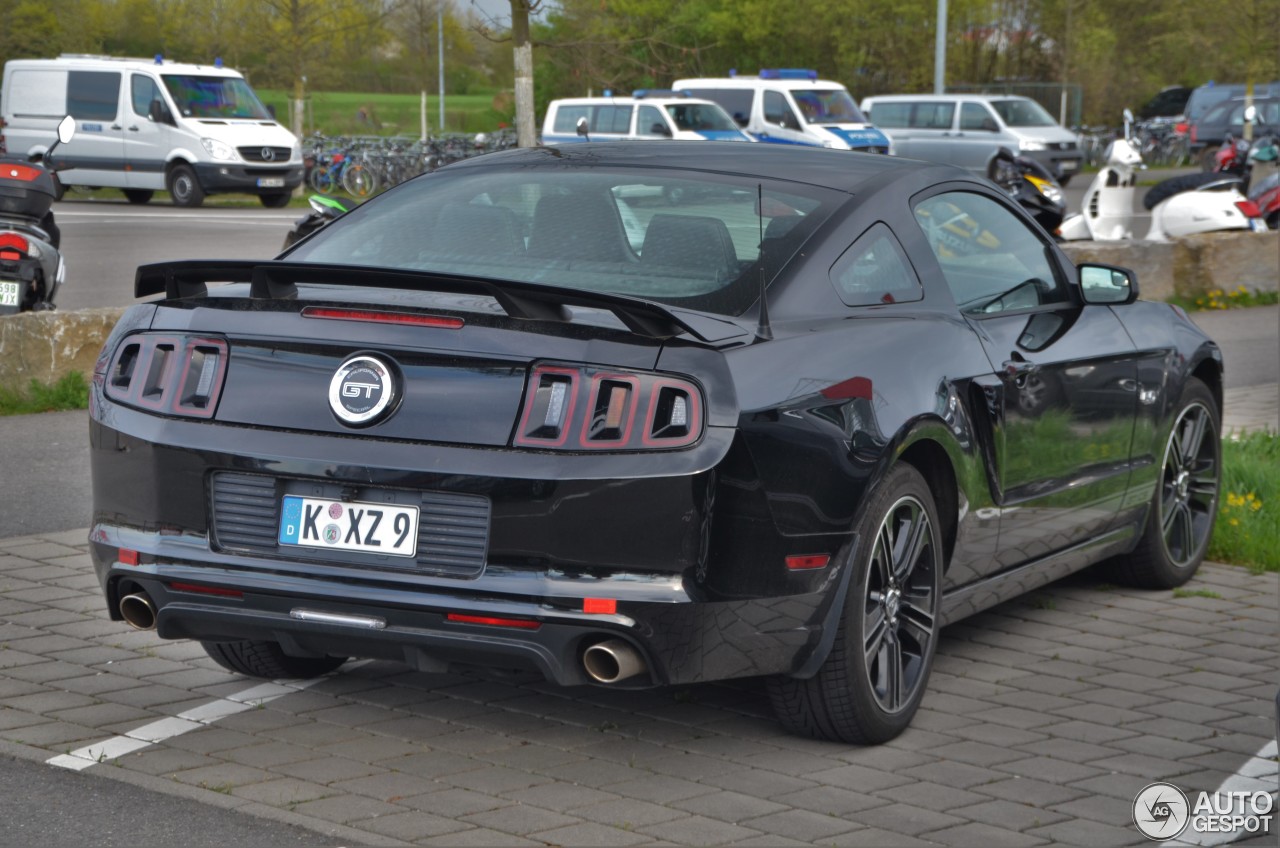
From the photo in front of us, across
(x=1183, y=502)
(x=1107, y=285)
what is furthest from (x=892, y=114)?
(x=1107, y=285)

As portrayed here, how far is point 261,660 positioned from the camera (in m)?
5.05

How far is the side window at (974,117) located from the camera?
35.9 m

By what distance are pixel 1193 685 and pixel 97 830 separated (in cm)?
312

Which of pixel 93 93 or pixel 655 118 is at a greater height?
pixel 93 93

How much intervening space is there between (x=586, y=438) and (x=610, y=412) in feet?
0.25

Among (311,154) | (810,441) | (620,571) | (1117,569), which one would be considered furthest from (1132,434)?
(311,154)

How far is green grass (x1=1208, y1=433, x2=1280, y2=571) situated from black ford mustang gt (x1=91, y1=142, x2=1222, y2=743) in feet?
7.37

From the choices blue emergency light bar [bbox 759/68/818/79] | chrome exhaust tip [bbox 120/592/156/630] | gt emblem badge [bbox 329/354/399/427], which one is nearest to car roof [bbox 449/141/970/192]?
gt emblem badge [bbox 329/354/399/427]

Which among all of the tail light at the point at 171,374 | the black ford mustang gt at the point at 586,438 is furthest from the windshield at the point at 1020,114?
the tail light at the point at 171,374

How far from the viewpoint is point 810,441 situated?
4168 millimetres

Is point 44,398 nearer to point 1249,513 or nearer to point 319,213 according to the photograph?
point 319,213

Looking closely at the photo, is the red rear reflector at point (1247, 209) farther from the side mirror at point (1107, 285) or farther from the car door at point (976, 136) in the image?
the car door at point (976, 136)

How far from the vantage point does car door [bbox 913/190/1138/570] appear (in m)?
5.18

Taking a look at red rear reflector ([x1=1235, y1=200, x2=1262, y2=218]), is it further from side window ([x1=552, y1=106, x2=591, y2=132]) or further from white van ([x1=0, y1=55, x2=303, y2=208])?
side window ([x1=552, y1=106, x2=591, y2=132])
